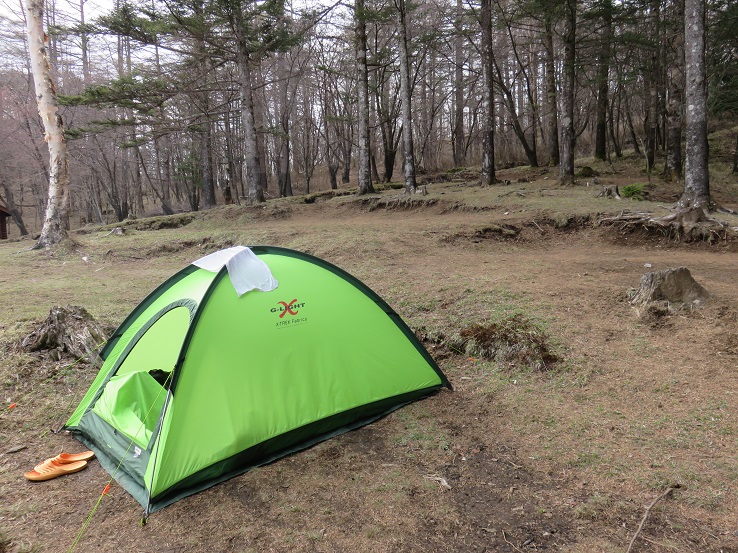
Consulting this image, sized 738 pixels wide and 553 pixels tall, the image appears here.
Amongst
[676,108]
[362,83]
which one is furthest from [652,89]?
[362,83]

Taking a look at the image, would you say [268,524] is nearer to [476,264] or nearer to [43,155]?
[476,264]

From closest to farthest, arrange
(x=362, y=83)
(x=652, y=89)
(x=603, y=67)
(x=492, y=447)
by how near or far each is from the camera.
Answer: (x=492, y=447)
(x=362, y=83)
(x=603, y=67)
(x=652, y=89)

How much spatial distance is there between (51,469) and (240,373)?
1429mm

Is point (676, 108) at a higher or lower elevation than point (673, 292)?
higher

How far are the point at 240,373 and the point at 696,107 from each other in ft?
33.1

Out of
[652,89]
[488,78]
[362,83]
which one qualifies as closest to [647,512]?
[488,78]

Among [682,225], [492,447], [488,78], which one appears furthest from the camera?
[488,78]

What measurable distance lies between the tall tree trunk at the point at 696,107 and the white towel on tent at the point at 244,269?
8971 millimetres

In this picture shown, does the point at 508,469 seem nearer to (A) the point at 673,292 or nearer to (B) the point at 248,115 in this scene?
(A) the point at 673,292

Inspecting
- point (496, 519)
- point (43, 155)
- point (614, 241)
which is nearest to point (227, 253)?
point (496, 519)

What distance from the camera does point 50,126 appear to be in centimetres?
1148

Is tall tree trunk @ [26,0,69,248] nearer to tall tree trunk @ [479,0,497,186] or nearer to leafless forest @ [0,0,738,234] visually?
leafless forest @ [0,0,738,234]

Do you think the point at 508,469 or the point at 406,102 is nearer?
the point at 508,469

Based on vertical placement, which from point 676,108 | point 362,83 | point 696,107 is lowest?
point 696,107
